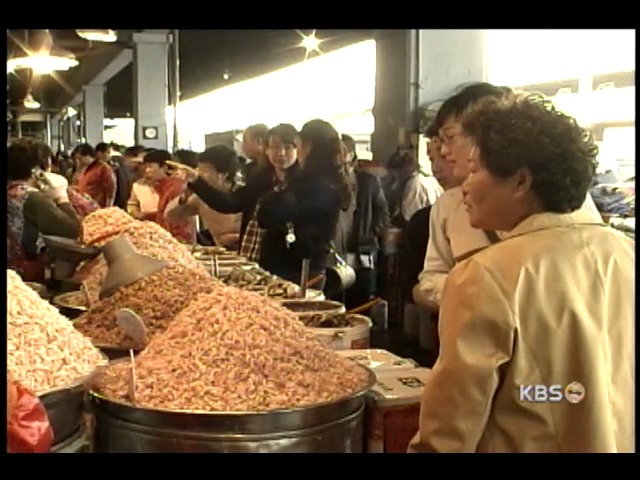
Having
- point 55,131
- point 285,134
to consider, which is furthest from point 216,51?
point 55,131

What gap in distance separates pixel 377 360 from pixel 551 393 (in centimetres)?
90

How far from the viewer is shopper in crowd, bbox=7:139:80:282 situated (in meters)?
4.30

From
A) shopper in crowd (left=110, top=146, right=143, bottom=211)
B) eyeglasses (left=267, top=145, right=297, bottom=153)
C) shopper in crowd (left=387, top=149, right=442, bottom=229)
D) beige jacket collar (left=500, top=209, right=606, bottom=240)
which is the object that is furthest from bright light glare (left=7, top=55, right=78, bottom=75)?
beige jacket collar (left=500, top=209, right=606, bottom=240)

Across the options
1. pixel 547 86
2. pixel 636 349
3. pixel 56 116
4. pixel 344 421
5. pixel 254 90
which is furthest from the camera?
pixel 56 116

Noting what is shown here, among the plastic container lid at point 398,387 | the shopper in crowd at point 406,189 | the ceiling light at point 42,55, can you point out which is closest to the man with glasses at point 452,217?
the plastic container lid at point 398,387

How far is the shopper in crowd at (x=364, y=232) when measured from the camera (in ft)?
20.5

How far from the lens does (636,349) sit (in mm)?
1664

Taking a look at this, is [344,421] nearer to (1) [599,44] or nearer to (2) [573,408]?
(2) [573,408]

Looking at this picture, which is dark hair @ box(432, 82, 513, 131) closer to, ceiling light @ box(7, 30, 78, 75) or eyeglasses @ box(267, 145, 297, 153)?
eyeglasses @ box(267, 145, 297, 153)

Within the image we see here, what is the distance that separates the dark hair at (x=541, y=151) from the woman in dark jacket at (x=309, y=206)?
2.40m

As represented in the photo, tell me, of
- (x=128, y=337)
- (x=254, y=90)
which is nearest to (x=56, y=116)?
(x=254, y=90)

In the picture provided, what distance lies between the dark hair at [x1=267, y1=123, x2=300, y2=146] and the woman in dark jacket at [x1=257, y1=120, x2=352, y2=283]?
386mm

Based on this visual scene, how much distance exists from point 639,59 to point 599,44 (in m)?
5.48

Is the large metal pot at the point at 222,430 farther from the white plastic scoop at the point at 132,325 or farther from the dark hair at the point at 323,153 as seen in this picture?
the dark hair at the point at 323,153
